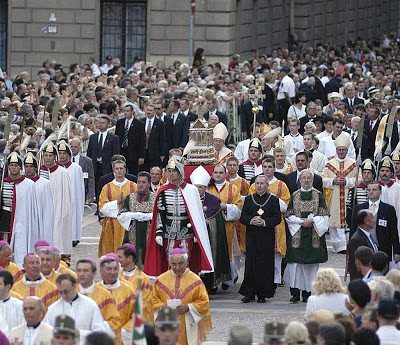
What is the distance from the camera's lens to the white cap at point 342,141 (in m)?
27.4

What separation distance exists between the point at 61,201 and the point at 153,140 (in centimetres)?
667

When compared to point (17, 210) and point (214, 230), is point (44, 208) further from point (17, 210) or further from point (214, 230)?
point (214, 230)

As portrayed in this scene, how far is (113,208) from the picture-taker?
23.5 meters

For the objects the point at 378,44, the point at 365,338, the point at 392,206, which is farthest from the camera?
the point at 378,44

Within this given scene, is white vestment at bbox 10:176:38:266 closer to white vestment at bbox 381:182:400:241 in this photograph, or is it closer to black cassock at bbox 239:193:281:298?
black cassock at bbox 239:193:281:298

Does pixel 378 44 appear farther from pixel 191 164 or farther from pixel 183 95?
pixel 191 164

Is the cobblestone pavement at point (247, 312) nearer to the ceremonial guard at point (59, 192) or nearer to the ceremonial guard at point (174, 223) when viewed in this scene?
the ceremonial guard at point (174, 223)

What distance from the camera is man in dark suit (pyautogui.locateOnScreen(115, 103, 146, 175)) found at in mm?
31188

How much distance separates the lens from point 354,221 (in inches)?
839

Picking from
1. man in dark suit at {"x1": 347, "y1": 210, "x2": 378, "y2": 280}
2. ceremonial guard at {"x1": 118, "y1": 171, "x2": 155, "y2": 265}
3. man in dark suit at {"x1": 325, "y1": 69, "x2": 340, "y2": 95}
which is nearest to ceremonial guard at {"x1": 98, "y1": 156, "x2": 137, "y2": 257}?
ceremonial guard at {"x1": 118, "y1": 171, "x2": 155, "y2": 265}

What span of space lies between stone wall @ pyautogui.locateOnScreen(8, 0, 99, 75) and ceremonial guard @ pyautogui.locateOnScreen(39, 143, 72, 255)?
2435 centimetres

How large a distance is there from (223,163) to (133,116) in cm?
612

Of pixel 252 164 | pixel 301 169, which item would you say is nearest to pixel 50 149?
pixel 252 164

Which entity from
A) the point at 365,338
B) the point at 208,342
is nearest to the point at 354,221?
the point at 208,342
